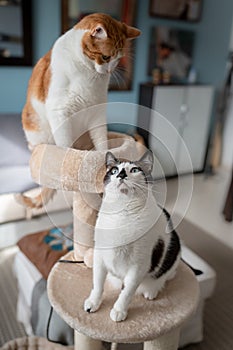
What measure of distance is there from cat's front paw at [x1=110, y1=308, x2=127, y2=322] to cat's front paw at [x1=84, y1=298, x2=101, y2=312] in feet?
0.15

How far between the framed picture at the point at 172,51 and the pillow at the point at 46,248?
2319mm

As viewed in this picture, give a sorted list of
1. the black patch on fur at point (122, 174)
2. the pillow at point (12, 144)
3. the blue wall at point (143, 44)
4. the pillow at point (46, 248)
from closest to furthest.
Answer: the black patch on fur at point (122, 174)
the pillow at point (46, 248)
the pillow at point (12, 144)
the blue wall at point (143, 44)

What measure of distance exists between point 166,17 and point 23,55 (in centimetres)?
154

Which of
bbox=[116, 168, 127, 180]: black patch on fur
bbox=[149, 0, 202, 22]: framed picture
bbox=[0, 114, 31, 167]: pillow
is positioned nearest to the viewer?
bbox=[116, 168, 127, 180]: black patch on fur

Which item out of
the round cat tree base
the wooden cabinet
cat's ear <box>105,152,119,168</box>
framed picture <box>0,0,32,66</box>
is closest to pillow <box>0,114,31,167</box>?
framed picture <box>0,0,32,66</box>

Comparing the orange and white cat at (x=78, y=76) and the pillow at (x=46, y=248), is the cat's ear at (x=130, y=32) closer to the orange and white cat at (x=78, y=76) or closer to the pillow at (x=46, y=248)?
the orange and white cat at (x=78, y=76)

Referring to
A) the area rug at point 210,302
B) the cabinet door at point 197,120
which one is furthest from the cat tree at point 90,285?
the cabinet door at point 197,120

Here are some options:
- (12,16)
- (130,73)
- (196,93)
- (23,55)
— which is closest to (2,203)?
(23,55)

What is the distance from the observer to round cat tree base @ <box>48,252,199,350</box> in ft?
2.56

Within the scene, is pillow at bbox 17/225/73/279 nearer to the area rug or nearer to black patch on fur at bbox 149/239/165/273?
the area rug

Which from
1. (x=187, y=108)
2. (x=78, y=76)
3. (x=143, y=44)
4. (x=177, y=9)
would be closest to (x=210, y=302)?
(x=78, y=76)

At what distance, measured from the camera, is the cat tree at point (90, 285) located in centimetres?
78

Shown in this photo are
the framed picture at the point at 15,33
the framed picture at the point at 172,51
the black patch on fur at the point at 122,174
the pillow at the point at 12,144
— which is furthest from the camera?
the framed picture at the point at 172,51

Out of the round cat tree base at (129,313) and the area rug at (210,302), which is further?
the area rug at (210,302)
